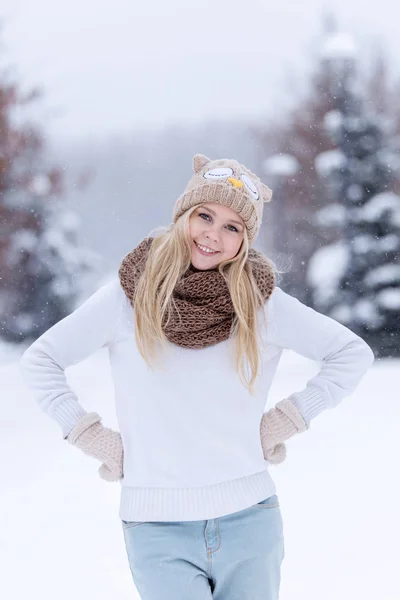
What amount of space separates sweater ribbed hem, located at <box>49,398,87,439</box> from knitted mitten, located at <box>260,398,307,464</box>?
1.39 ft

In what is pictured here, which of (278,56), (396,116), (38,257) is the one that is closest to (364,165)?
(396,116)

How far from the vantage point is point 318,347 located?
5.73 ft

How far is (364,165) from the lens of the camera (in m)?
9.92

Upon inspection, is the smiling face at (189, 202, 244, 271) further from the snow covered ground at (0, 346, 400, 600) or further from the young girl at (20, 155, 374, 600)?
the snow covered ground at (0, 346, 400, 600)

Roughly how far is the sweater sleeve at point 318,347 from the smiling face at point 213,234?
0.15 metres

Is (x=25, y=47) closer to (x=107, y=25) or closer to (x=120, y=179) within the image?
(x=107, y=25)

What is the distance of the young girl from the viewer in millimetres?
1531

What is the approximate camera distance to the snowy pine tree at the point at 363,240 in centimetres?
964

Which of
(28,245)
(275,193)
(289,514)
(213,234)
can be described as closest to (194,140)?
(275,193)

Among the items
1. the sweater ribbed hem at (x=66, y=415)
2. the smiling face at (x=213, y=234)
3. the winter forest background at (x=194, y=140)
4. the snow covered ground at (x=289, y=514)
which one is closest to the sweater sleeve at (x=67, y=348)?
the sweater ribbed hem at (x=66, y=415)

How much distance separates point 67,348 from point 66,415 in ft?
0.50

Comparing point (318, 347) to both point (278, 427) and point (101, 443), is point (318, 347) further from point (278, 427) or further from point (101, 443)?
point (101, 443)

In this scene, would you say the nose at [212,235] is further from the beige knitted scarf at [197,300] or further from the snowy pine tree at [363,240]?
the snowy pine tree at [363,240]

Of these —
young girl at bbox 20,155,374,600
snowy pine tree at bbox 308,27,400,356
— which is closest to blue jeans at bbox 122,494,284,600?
young girl at bbox 20,155,374,600
